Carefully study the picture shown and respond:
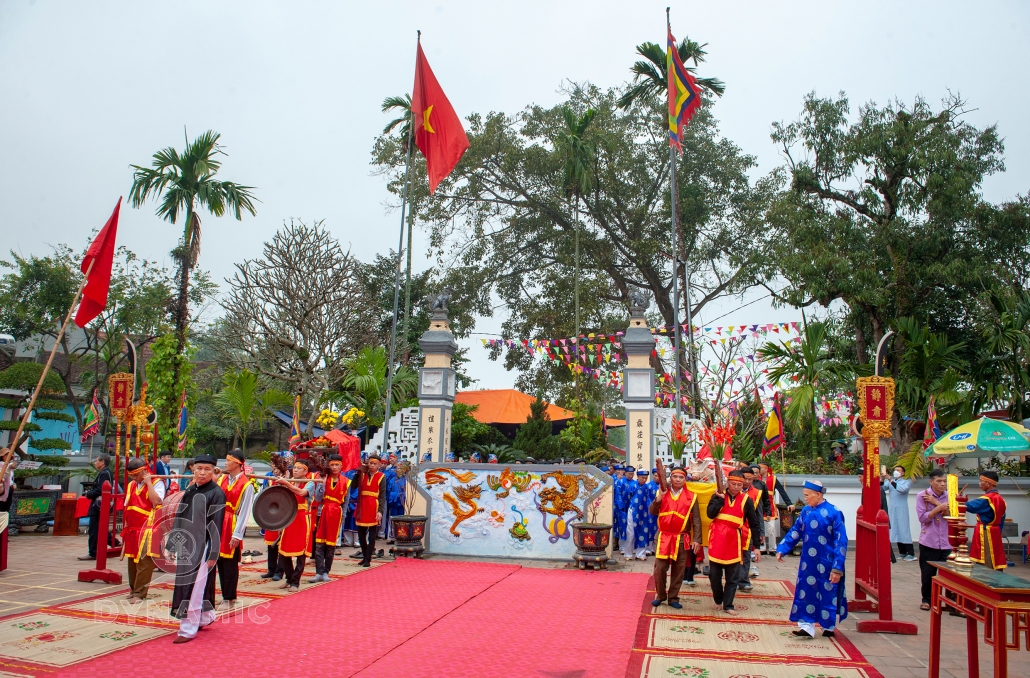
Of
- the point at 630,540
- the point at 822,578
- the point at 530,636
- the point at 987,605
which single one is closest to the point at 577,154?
the point at 630,540

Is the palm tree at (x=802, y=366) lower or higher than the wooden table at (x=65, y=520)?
higher

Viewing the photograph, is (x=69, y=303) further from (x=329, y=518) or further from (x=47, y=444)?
(x=329, y=518)

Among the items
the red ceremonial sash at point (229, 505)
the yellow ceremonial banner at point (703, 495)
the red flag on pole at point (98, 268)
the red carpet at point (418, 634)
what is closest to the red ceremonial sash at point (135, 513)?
the red ceremonial sash at point (229, 505)

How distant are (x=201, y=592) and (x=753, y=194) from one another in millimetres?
22960

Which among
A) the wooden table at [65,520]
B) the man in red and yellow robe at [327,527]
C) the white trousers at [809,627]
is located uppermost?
the man in red and yellow robe at [327,527]

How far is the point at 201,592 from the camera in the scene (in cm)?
616

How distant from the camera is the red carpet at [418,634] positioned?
17.9ft

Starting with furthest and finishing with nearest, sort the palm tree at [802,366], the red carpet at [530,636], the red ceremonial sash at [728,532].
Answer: the palm tree at [802,366] → the red ceremonial sash at [728,532] → the red carpet at [530,636]

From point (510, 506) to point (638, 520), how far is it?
82.7 inches

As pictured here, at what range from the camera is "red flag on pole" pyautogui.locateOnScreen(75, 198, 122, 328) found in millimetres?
8727

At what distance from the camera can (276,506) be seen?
7168 mm

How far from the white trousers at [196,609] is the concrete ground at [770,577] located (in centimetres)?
217

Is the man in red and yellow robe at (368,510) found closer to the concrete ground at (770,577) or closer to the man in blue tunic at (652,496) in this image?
the concrete ground at (770,577)

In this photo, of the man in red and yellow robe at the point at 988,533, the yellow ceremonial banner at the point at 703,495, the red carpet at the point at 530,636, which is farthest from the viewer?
the yellow ceremonial banner at the point at 703,495
